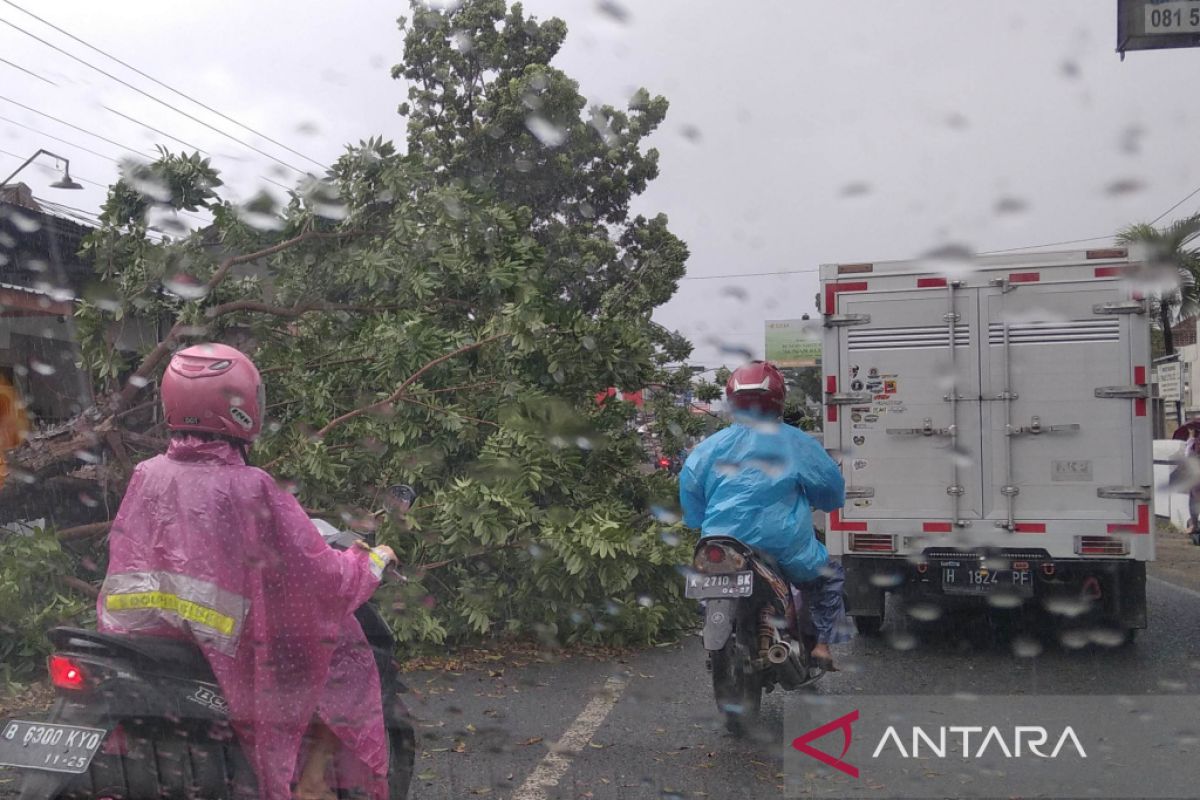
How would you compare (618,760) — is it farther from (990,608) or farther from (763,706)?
(990,608)

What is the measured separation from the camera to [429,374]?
28.0ft

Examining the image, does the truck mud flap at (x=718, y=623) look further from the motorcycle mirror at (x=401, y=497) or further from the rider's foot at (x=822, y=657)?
the motorcycle mirror at (x=401, y=497)

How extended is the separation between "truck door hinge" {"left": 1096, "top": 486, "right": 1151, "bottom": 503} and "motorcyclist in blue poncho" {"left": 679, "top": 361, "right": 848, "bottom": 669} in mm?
3158

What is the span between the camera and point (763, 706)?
6422 mm

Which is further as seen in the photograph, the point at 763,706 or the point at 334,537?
the point at 763,706

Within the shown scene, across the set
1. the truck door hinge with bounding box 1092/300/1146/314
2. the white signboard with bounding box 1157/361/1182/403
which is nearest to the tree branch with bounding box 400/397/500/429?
the truck door hinge with bounding box 1092/300/1146/314

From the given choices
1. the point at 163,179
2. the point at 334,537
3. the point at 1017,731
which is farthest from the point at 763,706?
the point at 163,179

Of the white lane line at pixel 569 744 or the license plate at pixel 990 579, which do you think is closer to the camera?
the white lane line at pixel 569 744

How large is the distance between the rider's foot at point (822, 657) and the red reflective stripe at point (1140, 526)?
11.0ft

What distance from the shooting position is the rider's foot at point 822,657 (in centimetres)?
577

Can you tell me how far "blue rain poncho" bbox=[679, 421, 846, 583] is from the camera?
5.64m

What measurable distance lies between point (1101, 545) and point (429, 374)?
4.83 m

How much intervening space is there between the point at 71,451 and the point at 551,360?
125 inches

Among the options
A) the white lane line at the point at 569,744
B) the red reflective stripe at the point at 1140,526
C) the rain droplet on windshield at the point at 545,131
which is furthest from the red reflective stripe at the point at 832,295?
the rain droplet on windshield at the point at 545,131
